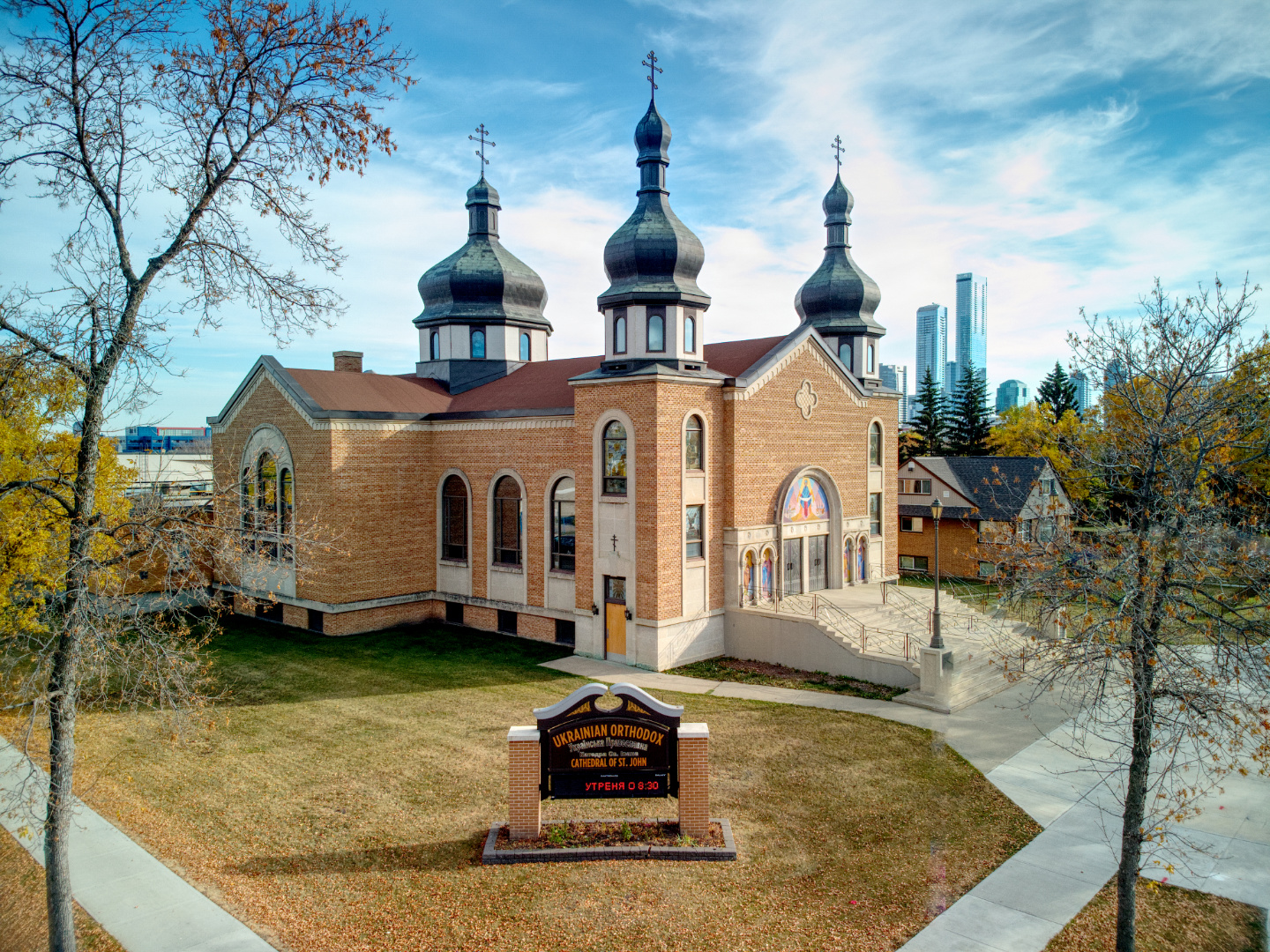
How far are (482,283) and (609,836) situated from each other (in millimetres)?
22671

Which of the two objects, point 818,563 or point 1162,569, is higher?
point 1162,569

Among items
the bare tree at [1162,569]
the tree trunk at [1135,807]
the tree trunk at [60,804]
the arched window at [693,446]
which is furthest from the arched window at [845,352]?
the tree trunk at [60,804]

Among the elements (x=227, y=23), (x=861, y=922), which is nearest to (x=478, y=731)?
(x=861, y=922)

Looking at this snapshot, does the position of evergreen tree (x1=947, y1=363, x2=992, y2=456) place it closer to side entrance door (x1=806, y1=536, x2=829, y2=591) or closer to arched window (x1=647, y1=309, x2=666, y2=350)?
side entrance door (x1=806, y1=536, x2=829, y2=591)

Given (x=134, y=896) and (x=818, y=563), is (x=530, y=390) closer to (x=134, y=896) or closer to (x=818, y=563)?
(x=818, y=563)

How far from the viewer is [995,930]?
363 inches

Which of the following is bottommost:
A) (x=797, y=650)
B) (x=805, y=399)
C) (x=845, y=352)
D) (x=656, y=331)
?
(x=797, y=650)

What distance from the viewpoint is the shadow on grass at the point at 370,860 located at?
10445 millimetres

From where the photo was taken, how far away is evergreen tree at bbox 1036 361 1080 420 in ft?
173

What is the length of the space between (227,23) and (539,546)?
685 inches

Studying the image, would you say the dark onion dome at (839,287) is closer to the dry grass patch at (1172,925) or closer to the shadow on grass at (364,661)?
the shadow on grass at (364,661)

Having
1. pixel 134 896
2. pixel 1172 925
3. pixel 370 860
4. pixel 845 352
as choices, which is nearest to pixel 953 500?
pixel 845 352

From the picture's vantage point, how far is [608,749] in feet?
36.6

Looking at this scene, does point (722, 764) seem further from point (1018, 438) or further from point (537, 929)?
point (1018, 438)
